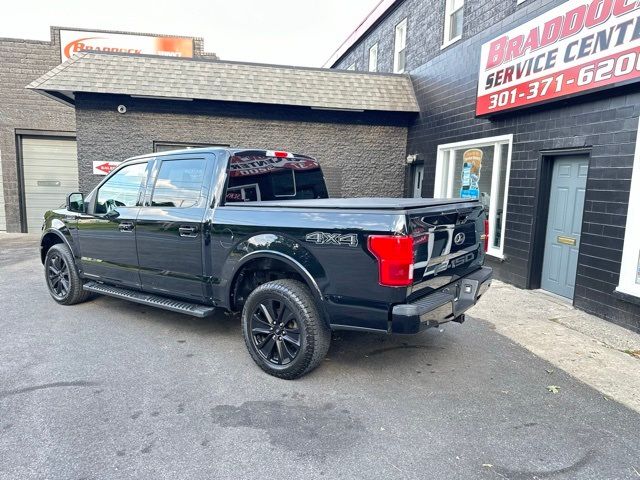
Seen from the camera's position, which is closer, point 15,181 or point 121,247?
point 121,247

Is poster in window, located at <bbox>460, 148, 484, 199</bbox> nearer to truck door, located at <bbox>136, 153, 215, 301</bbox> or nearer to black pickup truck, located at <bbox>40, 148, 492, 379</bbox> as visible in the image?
black pickup truck, located at <bbox>40, 148, 492, 379</bbox>

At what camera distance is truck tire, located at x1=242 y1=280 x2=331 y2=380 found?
3445 mm

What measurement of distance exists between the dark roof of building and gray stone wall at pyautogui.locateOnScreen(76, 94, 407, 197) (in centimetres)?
48

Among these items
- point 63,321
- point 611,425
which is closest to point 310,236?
point 611,425

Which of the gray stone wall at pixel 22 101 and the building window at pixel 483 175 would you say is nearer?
the building window at pixel 483 175

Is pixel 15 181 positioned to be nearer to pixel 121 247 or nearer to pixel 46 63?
pixel 46 63

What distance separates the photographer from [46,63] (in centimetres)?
1191

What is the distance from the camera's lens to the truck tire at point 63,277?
17.9ft

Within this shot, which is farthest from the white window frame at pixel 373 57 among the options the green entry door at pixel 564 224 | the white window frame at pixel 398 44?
the green entry door at pixel 564 224

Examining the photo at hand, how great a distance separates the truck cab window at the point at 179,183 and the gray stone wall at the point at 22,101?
9.70 metres

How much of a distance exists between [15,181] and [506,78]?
42.0ft

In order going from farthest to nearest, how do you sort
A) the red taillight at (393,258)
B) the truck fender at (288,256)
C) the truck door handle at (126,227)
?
the truck door handle at (126,227), the truck fender at (288,256), the red taillight at (393,258)

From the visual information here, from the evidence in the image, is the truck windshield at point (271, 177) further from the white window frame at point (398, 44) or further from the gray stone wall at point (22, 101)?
the gray stone wall at point (22, 101)

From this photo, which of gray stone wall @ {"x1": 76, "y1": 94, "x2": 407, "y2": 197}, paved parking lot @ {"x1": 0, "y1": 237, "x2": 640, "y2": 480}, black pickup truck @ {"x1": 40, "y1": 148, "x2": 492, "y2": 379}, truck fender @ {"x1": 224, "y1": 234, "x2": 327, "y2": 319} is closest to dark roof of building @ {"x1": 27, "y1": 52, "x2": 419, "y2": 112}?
gray stone wall @ {"x1": 76, "y1": 94, "x2": 407, "y2": 197}
